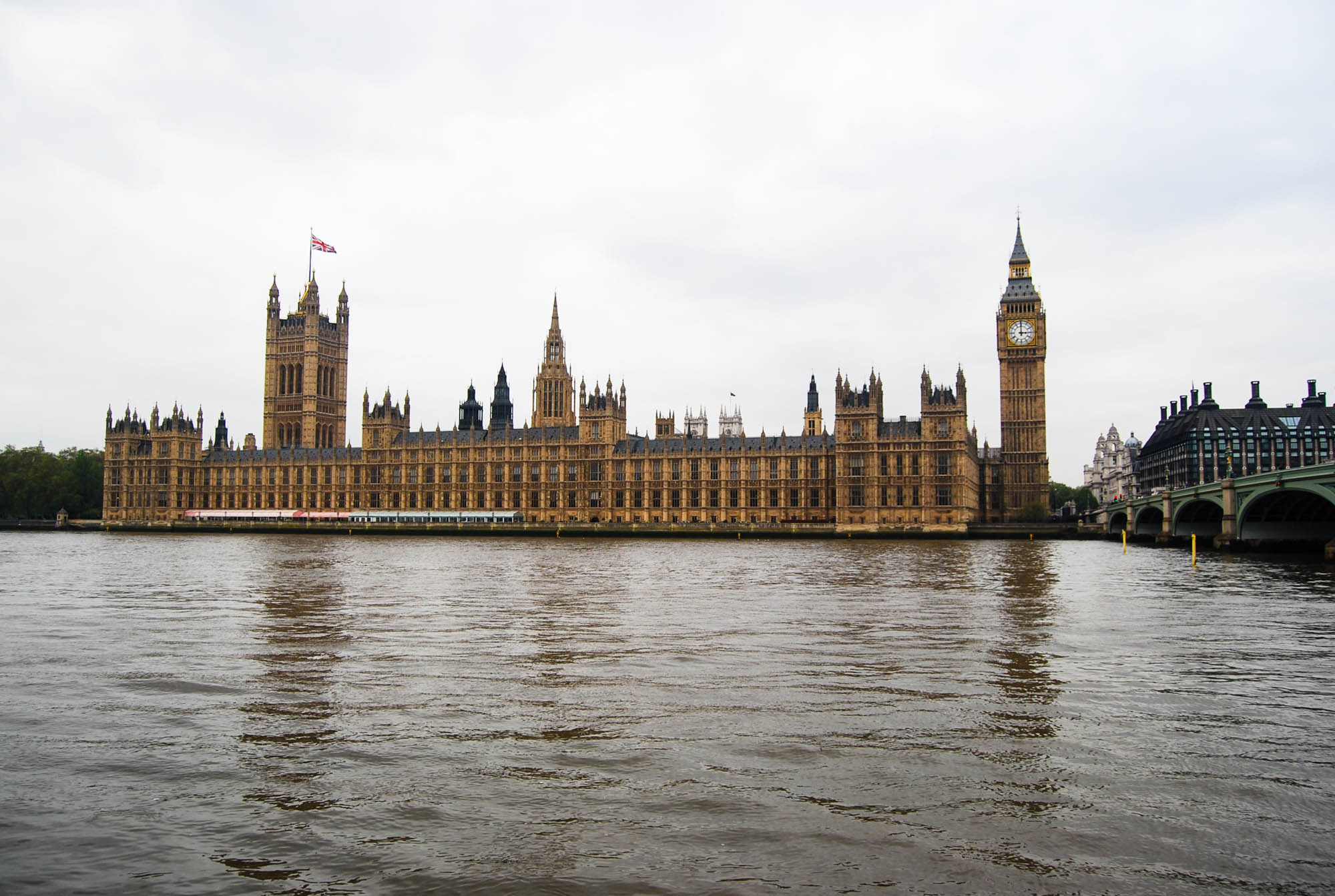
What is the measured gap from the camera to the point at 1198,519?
8038 centimetres

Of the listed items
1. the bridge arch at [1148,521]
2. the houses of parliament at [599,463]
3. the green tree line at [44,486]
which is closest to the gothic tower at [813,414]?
the houses of parliament at [599,463]

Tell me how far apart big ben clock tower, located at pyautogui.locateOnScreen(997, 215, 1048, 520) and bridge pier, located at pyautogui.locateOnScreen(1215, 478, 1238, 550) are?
2201 inches

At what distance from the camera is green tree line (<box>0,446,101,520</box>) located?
136 m

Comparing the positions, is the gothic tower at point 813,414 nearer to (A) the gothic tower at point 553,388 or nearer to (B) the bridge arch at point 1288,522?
(A) the gothic tower at point 553,388

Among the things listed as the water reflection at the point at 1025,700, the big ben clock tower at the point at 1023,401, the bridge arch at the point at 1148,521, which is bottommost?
the water reflection at the point at 1025,700

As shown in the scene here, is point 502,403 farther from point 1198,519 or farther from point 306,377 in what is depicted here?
point 1198,519

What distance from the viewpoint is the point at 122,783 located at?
10008 mm

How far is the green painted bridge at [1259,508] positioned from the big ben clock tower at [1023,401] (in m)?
35.8

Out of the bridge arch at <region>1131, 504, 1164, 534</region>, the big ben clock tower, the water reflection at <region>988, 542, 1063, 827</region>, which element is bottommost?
the water reflection at <region>988, 542, 1063, 827</region>

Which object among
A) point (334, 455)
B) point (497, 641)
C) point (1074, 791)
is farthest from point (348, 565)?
point (334, 455)

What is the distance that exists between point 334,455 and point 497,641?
125033 mm

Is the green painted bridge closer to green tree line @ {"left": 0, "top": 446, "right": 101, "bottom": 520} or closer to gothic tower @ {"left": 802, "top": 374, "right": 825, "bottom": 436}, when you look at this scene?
gothic tower @ {"left": 802, "top": 374, "right": 825, "bottom": 436}

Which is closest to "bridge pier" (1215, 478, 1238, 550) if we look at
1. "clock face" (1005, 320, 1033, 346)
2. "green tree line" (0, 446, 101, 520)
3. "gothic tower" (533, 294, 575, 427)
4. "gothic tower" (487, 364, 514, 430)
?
"clock face" (1005, 320, 1033, 346)

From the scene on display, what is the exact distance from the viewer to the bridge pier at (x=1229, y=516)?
2411 inches
